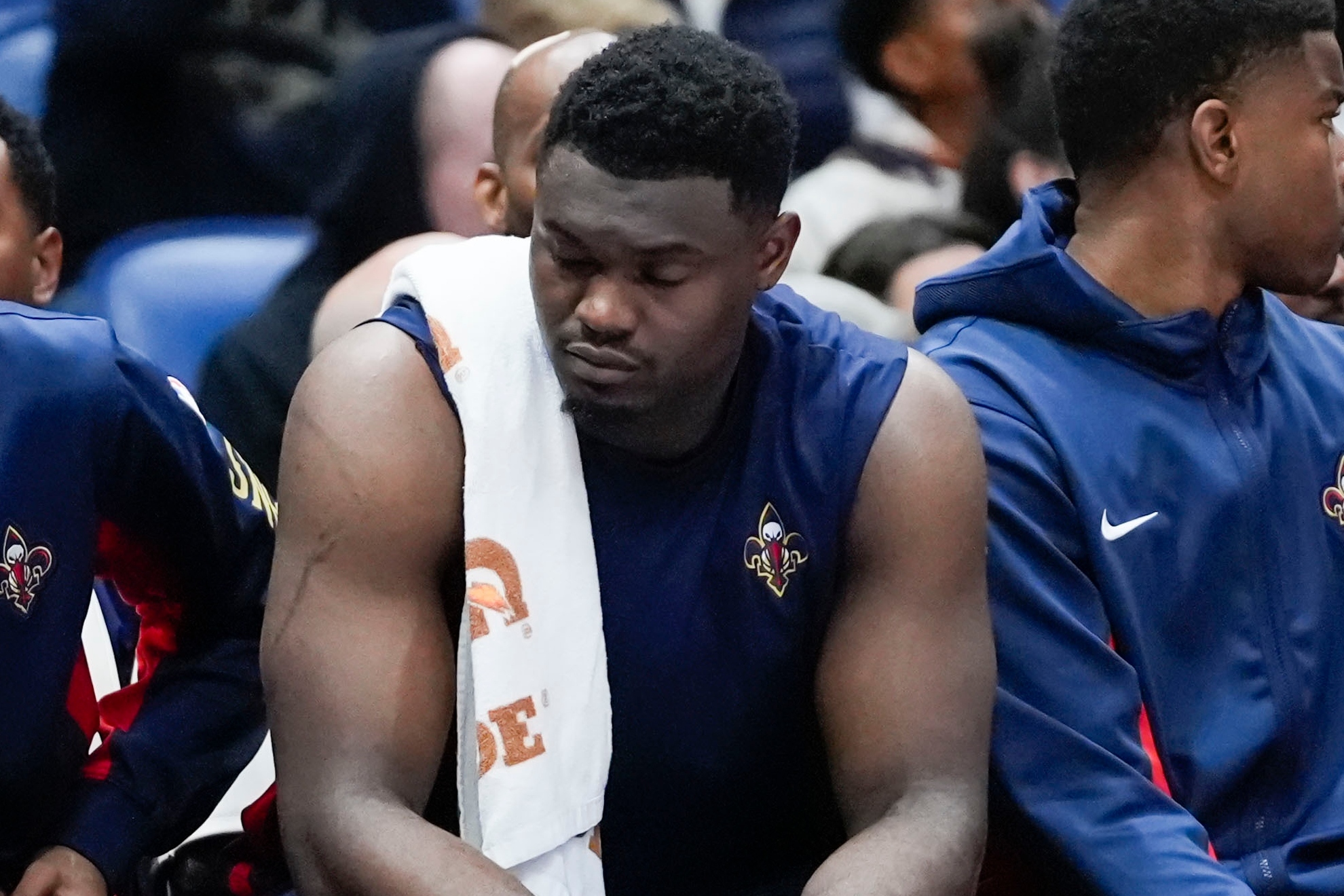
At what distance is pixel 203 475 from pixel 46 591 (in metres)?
0.19

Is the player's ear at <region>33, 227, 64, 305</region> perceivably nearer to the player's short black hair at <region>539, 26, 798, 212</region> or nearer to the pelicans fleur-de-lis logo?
the player's short black hair at <region>539, 26, 798, 212</region>

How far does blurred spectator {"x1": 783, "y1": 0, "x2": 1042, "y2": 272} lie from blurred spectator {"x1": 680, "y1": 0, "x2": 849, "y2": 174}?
0.11 ft

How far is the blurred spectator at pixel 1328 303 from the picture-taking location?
8.11 ft

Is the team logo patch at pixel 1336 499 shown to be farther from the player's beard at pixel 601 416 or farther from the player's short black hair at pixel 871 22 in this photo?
the player's short black hair at pixel 871 22

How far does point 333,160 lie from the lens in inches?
115

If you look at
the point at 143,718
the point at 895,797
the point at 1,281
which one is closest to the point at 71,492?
the point at 143,718

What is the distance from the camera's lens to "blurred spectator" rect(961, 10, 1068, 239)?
3.09 m

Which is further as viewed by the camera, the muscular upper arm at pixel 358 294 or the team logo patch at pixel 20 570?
the muscular upper arm at pixel 358 294

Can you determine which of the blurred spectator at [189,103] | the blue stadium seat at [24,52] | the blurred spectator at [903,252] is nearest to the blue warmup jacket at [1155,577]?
the blurred spectator at [903,252]

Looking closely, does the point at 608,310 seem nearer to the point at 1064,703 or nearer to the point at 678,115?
the point at 678,115

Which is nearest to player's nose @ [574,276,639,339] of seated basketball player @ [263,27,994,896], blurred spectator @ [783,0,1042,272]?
seated basketball player @ [263,27,994,896]

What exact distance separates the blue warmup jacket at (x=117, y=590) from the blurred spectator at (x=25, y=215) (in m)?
0.33

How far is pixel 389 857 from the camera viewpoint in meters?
1.49

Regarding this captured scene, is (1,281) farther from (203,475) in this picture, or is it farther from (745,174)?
(745,174)
